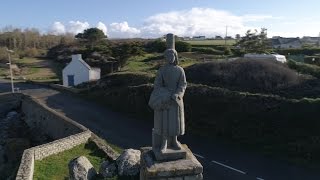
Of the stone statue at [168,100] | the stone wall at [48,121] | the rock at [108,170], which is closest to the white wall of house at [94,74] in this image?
the stone wall at [48,121]

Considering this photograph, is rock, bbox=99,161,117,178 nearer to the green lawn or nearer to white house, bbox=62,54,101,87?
the green lawn

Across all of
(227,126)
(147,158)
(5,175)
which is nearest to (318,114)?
(227,126)

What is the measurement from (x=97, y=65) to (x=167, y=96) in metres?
43.2

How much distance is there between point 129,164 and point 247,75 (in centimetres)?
1602

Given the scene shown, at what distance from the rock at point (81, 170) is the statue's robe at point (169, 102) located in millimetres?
5114

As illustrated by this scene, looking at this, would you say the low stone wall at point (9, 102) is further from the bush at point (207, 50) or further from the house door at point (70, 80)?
the bush at point (207, 50)

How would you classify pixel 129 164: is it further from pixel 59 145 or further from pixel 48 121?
pixel 48 121

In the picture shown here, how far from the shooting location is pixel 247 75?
27.4 metres

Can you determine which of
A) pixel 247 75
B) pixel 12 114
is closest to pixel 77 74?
pixel 12 114

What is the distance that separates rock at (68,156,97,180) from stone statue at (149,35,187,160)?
491cm

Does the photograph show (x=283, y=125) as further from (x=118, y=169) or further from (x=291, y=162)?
(x=118, y=169)

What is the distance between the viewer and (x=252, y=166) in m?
17.6

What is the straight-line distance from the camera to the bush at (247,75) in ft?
84.6

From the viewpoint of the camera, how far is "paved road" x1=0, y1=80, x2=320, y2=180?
16.6m
